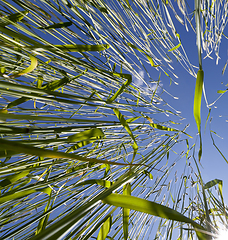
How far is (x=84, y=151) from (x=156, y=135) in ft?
1.49

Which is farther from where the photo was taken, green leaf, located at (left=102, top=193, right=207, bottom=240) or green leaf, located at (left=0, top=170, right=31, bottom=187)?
green leaf, located at (left=0, top=170, right=31, bottom=187)

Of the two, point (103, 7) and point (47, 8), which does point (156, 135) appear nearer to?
point (103, 7)

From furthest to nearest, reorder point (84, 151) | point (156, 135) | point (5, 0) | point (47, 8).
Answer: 1. point (156, 135)
2. point (84, 151)
3. point (47, 8)
4. point (5, 0)

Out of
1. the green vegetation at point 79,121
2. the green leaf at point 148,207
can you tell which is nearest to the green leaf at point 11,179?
the green vegetation at point 79,121

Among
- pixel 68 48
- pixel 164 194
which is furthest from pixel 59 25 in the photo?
pixel 164 194

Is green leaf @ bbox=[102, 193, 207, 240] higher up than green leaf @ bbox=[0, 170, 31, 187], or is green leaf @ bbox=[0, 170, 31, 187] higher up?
green leaf @ bbox=[102, 193, 207, 240]

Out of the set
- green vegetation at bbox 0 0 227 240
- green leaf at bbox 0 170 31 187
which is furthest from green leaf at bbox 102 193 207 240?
green leaf at bbox 0 170 31 187

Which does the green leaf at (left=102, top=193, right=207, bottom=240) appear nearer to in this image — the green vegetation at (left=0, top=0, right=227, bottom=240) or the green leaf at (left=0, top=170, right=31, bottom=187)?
the green vegetation at (left=0, top=0, right=227, bottom=240)

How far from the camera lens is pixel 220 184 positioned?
54cm

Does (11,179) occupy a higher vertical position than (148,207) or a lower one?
lower

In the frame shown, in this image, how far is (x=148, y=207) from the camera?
0.27 meters

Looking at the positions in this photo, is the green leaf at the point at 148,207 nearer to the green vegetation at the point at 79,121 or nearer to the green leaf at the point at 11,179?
the green vegetation at the point at 79,121

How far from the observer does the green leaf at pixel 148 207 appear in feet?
0.84

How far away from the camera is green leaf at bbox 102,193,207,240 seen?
0.84ft
